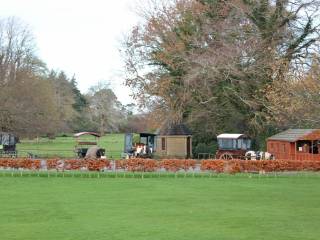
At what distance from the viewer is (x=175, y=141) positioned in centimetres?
4788

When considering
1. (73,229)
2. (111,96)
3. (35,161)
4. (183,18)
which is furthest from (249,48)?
(111,96)

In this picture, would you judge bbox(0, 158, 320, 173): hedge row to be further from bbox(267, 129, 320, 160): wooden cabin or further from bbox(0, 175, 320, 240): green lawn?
bbox(267, 129, 320, 160): wooden cabin

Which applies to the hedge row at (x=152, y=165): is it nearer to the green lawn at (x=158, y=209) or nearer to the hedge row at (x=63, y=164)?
the hedge row at (x=63, y=164)

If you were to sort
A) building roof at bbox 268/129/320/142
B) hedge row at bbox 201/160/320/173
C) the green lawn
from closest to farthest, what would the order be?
the green lawn < hedge row at bbox 201/160/320/173 < building roof at bbox 268/129/320/142

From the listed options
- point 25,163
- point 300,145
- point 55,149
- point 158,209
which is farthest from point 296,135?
point 55,149

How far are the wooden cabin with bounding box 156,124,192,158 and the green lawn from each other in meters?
20.2

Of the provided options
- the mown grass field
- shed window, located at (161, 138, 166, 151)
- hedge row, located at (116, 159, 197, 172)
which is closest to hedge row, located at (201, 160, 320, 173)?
hedge row, located at (116, 159, 197, 172)

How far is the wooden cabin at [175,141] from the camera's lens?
4753 centimetres

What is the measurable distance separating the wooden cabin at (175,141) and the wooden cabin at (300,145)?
9.39m

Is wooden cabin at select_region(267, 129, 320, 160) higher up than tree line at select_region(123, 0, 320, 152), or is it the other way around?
tree line at select_region(123, 0, 320, 152)

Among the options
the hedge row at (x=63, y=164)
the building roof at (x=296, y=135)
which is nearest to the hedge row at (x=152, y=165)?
the hedge row at (x=63, y=164)

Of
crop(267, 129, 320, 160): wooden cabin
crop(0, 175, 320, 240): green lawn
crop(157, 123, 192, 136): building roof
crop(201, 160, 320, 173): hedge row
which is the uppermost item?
crop(157, 123, 192, 136): building roof

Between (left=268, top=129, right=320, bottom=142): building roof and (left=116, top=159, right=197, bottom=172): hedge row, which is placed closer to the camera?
(left=116, top=159, right=197, bottom=172): hedge row

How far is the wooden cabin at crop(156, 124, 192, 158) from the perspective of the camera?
47531 millimetres
